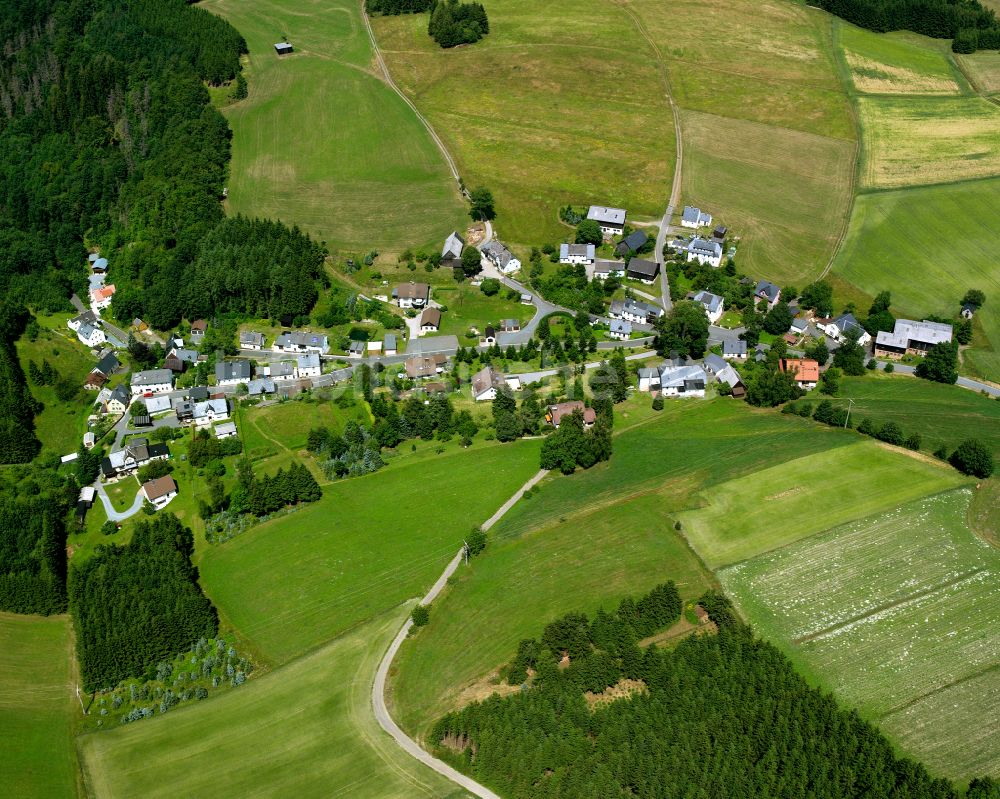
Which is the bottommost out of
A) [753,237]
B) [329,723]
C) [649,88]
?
[329,723]

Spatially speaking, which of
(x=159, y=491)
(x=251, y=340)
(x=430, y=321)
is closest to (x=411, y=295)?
(x=430, y=321)

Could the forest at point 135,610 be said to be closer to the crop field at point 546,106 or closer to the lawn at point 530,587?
the lawn at point 530,587

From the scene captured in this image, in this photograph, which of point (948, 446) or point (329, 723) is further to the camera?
point (948, 446)

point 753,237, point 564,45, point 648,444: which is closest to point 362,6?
point 564,45

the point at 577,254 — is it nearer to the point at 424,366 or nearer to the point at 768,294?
the point at 768,294

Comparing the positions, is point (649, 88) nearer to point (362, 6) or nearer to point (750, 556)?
point (362, 6)

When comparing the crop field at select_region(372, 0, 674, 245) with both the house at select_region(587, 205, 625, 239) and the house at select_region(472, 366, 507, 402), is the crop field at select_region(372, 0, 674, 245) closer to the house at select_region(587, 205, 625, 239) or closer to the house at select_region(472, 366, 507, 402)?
the house at select_region(587, 205, 625, 239)
